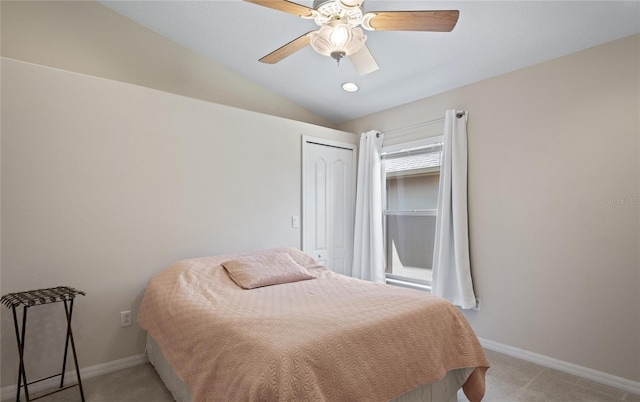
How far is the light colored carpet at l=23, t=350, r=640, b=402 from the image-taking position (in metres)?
2.09

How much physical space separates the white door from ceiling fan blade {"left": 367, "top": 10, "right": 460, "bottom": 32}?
1.88m

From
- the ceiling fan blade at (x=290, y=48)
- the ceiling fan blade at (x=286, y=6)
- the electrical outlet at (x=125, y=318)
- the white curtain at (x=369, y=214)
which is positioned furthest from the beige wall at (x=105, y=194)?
the ceiling fan blade at (x=286, y=6)

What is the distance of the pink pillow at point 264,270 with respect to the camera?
2.43 m

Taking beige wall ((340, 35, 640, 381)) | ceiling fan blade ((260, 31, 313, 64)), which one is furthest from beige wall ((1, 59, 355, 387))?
beige wall ((340, 35, 640, 381))

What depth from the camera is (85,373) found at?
2.32 m

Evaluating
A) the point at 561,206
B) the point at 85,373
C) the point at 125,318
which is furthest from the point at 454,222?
the point at 85,373

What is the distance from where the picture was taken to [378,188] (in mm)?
3805

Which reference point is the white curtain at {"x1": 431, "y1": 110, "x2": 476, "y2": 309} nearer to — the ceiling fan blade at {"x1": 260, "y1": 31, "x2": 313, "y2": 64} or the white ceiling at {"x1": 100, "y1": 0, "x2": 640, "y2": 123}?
the white ceiling at {"x1": 100, "y1": 0, "x2": 640, "y2": 123}

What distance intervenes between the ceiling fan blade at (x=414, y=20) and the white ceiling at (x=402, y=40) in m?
0.55

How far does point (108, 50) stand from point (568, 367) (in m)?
4.51

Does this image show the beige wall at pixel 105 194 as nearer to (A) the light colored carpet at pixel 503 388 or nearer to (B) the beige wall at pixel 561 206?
(A) the light colored carpet at pixel 503 388

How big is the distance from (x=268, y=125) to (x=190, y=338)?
223 centimetres

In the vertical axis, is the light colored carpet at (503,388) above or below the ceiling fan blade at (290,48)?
below

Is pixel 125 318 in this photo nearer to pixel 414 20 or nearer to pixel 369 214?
pixel 369 214
